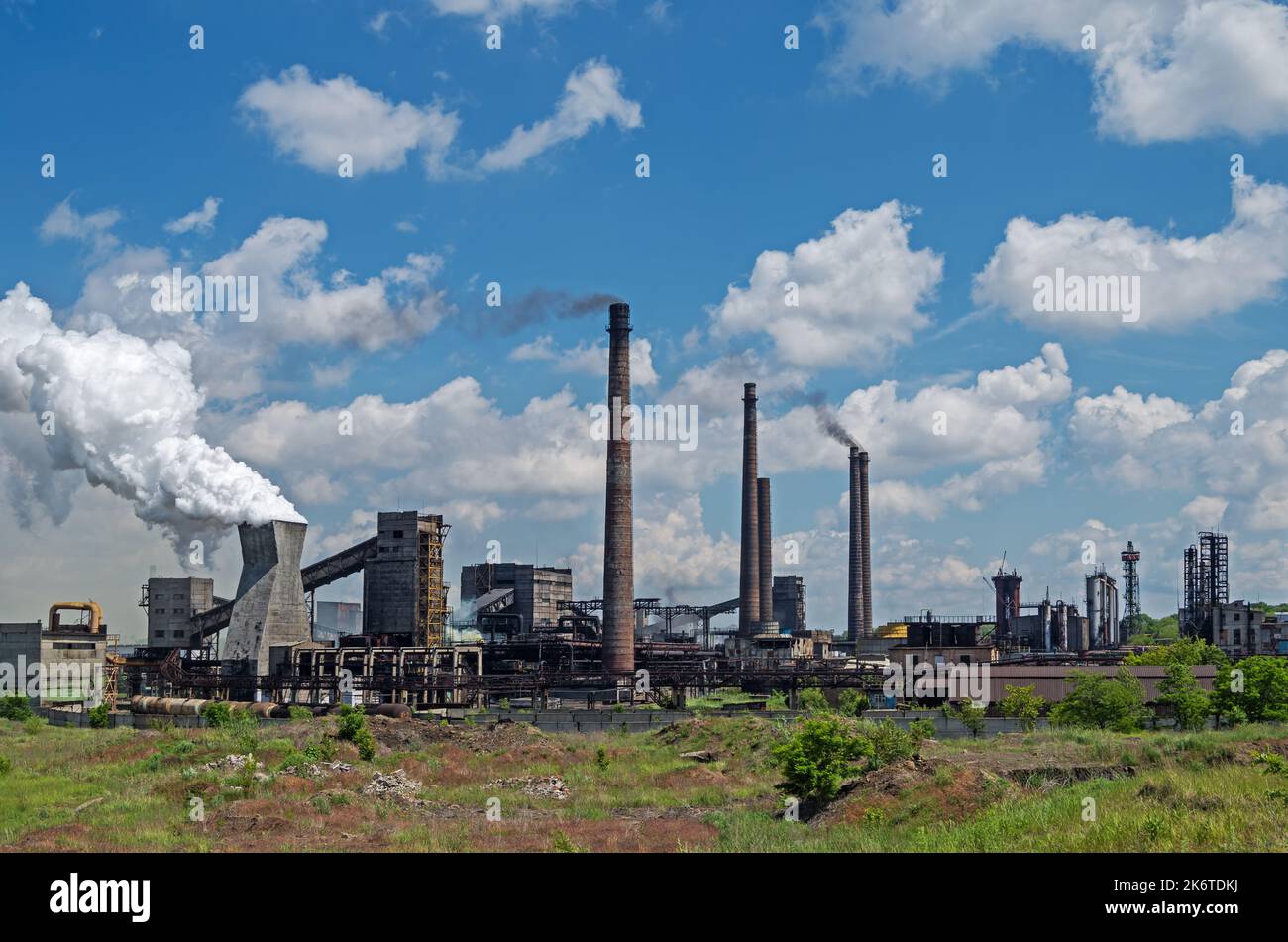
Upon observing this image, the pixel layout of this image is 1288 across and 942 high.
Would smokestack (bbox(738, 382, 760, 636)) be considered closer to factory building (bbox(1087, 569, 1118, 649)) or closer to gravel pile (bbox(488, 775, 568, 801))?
factory building (bbox(1087, 569, 1118, 649))

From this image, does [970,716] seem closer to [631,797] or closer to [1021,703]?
[1021,703]

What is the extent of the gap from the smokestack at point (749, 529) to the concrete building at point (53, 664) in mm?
47276

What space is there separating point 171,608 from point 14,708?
60.1 feet

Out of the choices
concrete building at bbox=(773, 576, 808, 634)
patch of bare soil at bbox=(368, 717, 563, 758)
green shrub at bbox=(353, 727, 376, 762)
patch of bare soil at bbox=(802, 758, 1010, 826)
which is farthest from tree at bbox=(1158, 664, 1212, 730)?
concrete building at bbox=(773, 576, 808, 634)

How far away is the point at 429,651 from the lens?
248 ft

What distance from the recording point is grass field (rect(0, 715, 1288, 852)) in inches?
804

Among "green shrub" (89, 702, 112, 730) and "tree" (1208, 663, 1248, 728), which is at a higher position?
"tree" (1208, 663, 1248, 728)

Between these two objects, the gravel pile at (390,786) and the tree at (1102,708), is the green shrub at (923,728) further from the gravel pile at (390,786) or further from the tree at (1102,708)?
the gravel pile at (390,786)

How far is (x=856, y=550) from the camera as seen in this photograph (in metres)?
106

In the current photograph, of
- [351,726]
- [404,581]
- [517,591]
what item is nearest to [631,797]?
[351,726]

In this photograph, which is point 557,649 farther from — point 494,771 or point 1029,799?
point 1029,799

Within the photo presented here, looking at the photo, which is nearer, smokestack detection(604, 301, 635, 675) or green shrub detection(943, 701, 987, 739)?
green shrub detection(943, 701, 987, 739)

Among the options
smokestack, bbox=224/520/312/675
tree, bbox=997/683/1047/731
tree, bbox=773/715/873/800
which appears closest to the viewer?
tree, bbox=773/715/873/800

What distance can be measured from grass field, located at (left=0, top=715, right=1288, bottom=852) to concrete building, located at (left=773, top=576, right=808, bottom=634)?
275 ft
